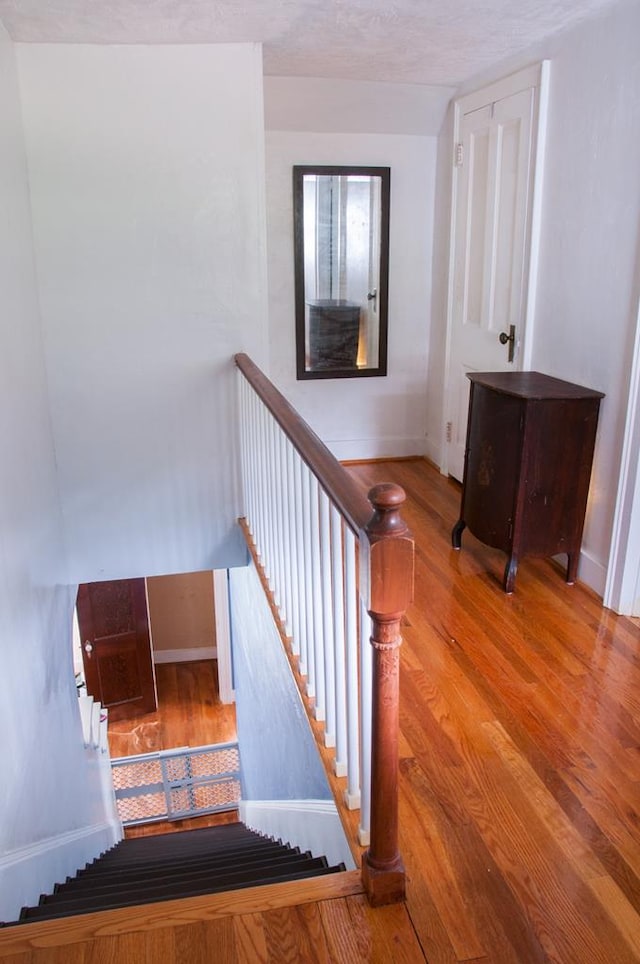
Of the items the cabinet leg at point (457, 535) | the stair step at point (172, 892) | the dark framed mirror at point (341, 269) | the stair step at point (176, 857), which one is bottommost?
the stair step at point (176, 857)

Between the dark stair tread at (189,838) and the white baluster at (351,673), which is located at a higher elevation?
the white baluster at (351,673)

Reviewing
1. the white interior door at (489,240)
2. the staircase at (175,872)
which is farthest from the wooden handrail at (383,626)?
the white interior door at (489,240)

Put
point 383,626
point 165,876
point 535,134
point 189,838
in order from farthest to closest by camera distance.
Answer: point 189,838
point 535,134
point 165,876
point 383,626

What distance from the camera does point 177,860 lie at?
3.17 meters

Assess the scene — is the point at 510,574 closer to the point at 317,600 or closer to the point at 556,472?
the point at 556,472

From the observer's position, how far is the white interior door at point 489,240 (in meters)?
3.34

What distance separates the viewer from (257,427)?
2.90 meters

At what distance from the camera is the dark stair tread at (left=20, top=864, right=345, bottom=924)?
1.91 m

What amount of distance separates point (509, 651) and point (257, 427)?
127 centimetres

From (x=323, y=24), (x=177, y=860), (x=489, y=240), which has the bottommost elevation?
(x=177, y=860)

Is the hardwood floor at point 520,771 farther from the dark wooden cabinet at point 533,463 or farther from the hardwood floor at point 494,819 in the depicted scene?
the dark wooden cabinet at point 533,463

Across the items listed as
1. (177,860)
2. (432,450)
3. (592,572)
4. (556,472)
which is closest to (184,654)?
(432,450)

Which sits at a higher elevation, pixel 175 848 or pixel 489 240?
pixel 489 240

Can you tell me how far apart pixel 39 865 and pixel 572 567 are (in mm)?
2249
